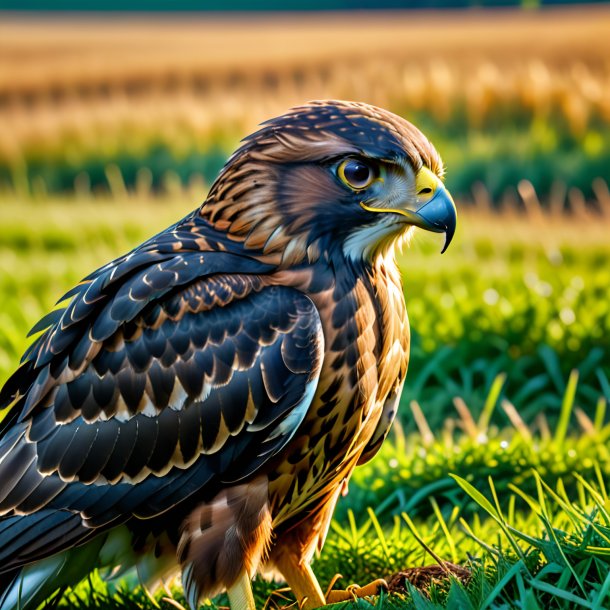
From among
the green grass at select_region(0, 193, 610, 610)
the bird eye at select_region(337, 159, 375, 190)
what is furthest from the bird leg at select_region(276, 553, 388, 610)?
the bird eye at select_region(337, 159, 375, 190)

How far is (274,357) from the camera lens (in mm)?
3014

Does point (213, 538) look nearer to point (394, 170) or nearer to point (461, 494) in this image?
point (394, 170)

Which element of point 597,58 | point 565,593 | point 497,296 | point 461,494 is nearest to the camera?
point 565,593

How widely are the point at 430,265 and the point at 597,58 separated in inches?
356

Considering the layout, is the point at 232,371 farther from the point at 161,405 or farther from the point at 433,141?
the point at 433,141

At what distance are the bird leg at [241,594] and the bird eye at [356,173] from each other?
4.13ft

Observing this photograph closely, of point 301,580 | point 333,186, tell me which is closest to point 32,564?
point 301,580

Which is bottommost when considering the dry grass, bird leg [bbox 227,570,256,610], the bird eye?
the dry grass

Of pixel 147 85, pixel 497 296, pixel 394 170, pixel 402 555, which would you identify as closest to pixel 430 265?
pixel 497 296

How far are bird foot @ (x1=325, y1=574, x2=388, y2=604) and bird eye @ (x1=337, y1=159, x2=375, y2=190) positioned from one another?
132 centimetres

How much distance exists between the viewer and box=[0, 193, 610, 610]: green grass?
3.00 m

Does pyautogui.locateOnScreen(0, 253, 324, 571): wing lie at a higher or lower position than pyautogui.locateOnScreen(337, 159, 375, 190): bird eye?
lower

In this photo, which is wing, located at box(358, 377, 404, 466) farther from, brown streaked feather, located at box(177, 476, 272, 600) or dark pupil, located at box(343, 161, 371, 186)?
dark pupil, located at box(343, 161, 371, 186)

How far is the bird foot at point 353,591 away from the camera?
3.35 meters
